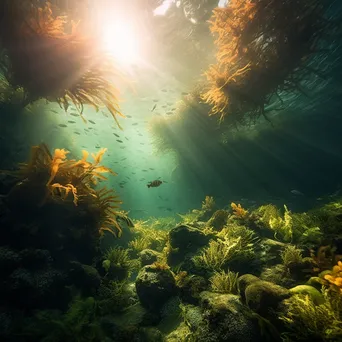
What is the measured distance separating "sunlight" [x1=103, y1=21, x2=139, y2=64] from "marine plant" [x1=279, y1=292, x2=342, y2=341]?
11338mm

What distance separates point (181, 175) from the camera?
2455cm

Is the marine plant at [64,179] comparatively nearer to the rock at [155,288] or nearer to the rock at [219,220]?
the rock at [155,288]

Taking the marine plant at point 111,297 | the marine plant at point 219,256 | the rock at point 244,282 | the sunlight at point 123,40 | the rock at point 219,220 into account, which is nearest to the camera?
the rock at point 244,282

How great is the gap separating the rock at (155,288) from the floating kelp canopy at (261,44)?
6756mm

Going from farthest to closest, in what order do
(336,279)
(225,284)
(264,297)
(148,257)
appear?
(148,257), (225,284), (264,297), (336,279)

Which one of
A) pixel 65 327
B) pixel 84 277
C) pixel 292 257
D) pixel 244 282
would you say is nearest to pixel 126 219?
pixel 84 277

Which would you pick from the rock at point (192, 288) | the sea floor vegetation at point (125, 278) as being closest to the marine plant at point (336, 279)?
the sea floor vegetation at point (125, 278)

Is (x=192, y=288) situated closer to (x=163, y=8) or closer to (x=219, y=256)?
(x=219, y=256)

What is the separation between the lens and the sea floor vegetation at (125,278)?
3949 millimetres

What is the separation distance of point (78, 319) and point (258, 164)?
17.1 meters

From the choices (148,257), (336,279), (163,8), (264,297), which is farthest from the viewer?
(163,8)

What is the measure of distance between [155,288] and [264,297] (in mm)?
2547

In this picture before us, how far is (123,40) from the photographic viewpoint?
1378cm

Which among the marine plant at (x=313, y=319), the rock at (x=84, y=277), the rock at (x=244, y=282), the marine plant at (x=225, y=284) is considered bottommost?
the marine plant at (x=313, y=319)
